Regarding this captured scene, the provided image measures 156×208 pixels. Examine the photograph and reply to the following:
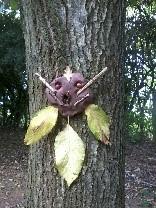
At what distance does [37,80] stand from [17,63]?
5530 mm

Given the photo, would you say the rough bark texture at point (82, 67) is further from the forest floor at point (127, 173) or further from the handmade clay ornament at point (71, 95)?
the forest floor at point (127, 173)

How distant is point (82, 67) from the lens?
5.49 ft

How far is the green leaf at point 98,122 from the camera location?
5.42 feet

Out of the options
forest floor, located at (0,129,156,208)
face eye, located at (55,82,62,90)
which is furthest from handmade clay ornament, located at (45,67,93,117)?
forest floor, located at (0,129,156,208)

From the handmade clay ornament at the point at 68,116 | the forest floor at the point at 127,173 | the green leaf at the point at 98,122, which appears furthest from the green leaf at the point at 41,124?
the forest floor at the point at 127,173

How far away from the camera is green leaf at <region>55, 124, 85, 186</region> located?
1.64 meters

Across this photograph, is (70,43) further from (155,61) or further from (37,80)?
(155,61)

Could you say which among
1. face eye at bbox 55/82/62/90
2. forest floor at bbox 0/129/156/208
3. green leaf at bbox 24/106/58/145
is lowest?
green leaf at bbox 24/106/58/145

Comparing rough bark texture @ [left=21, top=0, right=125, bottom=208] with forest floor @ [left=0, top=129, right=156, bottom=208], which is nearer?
rough bark texture @ [left=21, top=0, right=125, bottom=208]

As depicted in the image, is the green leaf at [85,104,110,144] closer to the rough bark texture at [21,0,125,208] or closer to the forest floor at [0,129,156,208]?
the rough bark texture at [21,0,125,208]

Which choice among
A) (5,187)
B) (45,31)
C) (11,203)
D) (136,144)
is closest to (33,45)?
(45,31)

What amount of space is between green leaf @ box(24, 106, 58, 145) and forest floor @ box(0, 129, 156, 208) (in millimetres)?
3831

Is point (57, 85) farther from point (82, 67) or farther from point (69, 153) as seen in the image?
point (69, 153)

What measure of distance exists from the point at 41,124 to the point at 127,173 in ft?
16.4
